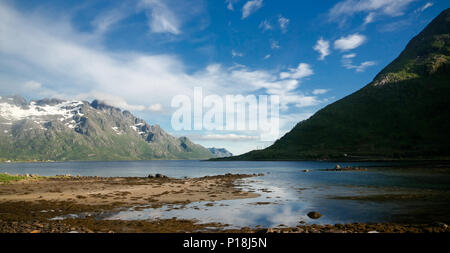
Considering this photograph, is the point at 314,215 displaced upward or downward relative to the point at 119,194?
upward

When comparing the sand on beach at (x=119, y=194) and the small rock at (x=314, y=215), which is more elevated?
the small rock at (x=314, y=215)

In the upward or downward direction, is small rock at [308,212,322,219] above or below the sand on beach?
above

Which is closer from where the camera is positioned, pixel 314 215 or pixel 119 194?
pixel 314 215

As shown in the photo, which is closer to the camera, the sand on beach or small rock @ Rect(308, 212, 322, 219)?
small rock @ Rect(308, 212, 322, 219)

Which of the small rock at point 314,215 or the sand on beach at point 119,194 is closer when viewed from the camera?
the small rock at point 314,215
